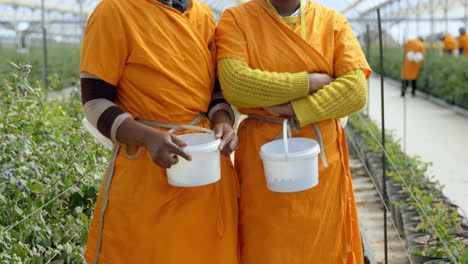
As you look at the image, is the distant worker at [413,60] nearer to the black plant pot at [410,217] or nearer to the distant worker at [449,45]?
the distant worker at [449,45]

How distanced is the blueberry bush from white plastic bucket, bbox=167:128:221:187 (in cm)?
78

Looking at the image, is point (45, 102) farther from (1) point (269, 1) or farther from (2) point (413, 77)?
(2) point (413, 77)

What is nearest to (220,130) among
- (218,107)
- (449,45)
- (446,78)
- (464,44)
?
(218,107)

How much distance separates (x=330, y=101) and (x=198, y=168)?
1.63ft

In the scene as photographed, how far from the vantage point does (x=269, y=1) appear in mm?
2074

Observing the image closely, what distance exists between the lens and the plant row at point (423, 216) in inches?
127

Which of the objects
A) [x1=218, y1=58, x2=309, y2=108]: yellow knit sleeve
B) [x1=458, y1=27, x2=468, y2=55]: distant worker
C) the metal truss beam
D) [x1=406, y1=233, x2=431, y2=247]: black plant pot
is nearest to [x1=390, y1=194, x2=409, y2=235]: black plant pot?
[x1=406, y1=233, x2=431, y2=247]: black plant pot

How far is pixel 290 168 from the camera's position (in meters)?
1.83

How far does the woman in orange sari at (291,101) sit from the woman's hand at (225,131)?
0.06 m

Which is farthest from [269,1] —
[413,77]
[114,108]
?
[413,77]

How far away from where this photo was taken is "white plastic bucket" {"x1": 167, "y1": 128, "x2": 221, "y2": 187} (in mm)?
1734

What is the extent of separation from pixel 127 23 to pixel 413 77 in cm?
1312

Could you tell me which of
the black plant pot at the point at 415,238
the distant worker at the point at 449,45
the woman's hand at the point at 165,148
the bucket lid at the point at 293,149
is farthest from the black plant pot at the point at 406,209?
the distant worker at the point at 449,45

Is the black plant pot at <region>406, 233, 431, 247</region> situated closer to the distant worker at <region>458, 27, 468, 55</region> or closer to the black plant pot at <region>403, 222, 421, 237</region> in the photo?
the black plant pot at <region>403, 222, 421, 237</region>
